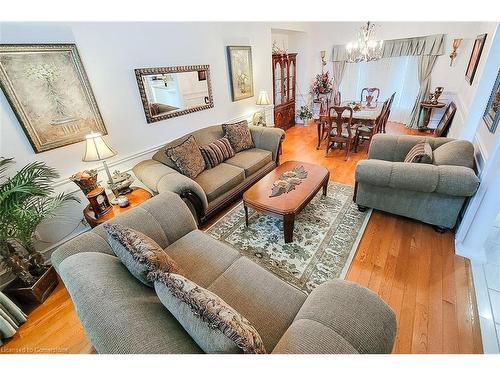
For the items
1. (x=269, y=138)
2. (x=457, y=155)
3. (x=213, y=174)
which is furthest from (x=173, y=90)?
(x=457, y=155)

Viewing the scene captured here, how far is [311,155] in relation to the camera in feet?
13.9

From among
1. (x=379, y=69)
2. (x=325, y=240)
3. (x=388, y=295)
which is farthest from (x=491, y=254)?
(x=379, y=69)

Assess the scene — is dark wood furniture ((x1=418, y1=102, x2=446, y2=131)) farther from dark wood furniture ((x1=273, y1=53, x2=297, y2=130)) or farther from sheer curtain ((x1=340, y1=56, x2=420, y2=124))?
dark wood furniture ((x1=273, y1=53, x2=297, y2=130))

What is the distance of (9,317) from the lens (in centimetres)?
154

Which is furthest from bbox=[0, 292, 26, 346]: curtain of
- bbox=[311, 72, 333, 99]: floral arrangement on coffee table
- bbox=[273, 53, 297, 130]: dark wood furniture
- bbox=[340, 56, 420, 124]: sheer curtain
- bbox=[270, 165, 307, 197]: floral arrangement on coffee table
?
bbox=[340, 56, 420, 124]: sheer curtain

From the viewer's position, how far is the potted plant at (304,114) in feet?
19.7

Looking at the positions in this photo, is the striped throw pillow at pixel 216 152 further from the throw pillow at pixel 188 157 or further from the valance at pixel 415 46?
the valance at pixel 415 46

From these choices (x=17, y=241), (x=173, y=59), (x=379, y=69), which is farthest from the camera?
(x=379, y=69)

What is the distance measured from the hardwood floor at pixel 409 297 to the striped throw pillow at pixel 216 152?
6.11 ft

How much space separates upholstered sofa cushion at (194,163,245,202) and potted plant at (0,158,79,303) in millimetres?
1266

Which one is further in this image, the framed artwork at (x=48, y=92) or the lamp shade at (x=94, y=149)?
the lamp shade at (x=94, y=149)

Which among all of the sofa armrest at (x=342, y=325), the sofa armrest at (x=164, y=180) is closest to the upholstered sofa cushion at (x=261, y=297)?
the sofa armrest at (x=342, y=325)
